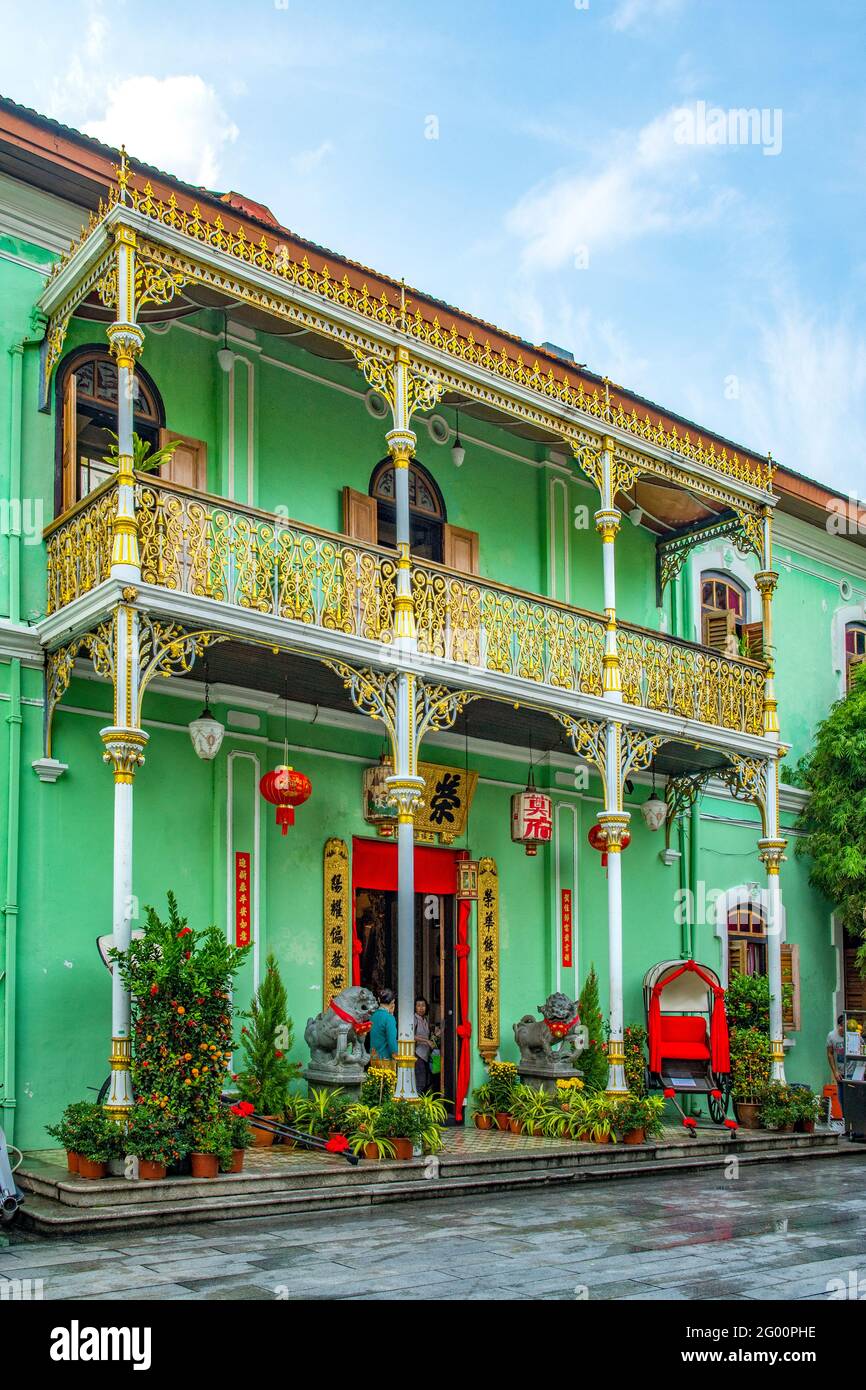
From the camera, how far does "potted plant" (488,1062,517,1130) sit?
44.9 feet

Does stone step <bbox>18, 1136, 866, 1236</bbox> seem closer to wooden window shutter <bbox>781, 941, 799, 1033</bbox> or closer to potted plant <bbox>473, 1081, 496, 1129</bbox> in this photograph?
potted plant <bbox>473, 1081, 496, 1129</bbox>

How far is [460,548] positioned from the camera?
1480 centimetres

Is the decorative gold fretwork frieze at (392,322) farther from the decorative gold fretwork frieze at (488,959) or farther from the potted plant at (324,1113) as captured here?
the potted plant at (324,1113)

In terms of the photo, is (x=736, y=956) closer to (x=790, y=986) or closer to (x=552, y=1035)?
(x=790, y=986)

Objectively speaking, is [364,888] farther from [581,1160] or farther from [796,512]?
[796,512]

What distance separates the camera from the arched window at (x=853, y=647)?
20.2 m

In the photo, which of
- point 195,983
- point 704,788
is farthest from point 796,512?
point 195,983

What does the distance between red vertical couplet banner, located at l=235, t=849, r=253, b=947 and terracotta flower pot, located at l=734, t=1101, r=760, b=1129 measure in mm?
5852

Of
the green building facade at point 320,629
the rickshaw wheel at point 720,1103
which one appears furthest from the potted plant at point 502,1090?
the rickshaw wheel at point 720,1103

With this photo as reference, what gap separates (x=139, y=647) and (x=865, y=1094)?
971cm

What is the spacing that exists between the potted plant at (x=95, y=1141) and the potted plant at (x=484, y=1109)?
528 centimetres

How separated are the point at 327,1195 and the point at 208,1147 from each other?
98 centimetres

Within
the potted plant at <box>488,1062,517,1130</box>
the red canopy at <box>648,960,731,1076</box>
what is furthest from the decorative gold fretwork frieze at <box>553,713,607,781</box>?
the potted plant at <box>488,1062,517,1130</box>

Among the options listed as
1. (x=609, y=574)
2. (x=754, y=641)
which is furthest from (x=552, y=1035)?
(x=754, y=641)
